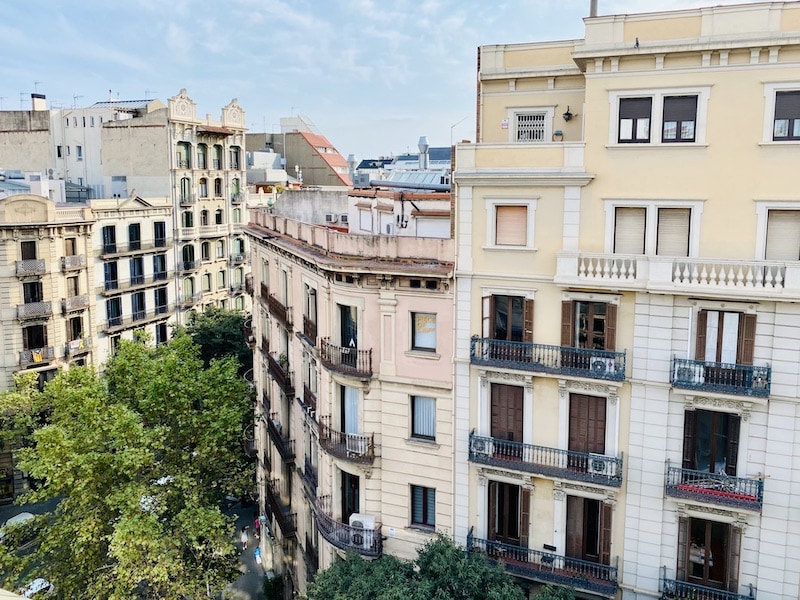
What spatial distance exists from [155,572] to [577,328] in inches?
705

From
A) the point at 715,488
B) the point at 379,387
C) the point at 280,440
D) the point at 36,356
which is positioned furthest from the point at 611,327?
the point at 36,356

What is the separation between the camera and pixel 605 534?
73.2 ft

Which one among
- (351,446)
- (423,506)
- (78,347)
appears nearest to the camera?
(351,446)

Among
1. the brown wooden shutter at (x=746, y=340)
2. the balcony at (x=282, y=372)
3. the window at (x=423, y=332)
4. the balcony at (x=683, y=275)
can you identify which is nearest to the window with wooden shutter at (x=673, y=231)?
the balcony at (x=683, y=275)

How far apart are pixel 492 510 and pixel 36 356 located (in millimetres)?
37472

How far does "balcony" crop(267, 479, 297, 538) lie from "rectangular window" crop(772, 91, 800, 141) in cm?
2571

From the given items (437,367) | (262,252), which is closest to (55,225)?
(262,252)

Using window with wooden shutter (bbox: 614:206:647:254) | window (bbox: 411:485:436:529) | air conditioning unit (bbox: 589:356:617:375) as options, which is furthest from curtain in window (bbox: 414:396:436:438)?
window with wooden shutter (bbox: 614:206:647:254)

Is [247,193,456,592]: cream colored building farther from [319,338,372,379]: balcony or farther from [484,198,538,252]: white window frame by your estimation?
[484,198,538,252]: white window frame

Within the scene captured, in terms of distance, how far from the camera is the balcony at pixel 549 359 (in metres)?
21.3

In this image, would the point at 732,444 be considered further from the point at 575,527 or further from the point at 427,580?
the point at 427,580

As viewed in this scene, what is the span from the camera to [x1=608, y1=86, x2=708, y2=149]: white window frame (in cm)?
2002

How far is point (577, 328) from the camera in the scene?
22.1 metres

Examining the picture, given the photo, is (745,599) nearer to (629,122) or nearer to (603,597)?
(603,597)
